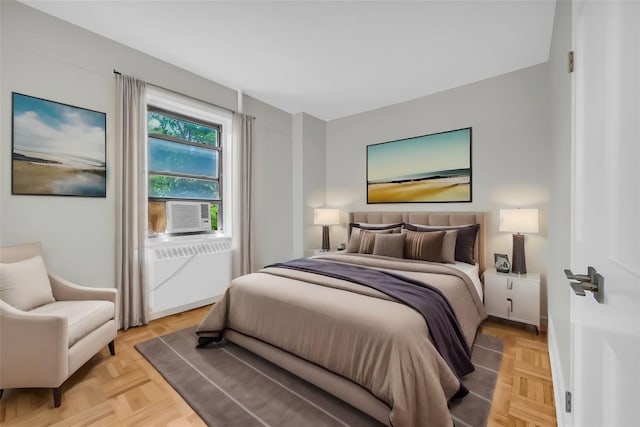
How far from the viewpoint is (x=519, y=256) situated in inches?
110

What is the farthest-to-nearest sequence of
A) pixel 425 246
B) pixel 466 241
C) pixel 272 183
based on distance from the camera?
1. pixel 272 183
2. pixel 466 241
3. pixel 425 246

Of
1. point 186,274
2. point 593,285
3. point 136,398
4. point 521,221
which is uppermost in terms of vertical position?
point 521,221

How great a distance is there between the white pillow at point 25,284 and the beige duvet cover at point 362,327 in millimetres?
1122

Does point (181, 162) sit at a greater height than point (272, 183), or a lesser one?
greater

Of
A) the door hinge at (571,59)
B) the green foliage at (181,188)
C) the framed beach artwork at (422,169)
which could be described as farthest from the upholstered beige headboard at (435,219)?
the door hinge at (571,59)

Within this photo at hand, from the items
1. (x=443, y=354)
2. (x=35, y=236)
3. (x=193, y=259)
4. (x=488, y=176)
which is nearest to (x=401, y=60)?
(x=488, y=176)

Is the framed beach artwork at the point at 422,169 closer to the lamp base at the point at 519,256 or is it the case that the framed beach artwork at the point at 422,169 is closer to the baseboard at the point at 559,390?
the lamp base at the point at 519,256

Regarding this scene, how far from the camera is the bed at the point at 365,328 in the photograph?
1.41 metres

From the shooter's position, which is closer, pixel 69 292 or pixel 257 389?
pixel 257 389

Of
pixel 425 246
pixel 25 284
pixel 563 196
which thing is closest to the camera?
pixel 563 196

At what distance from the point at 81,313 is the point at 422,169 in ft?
12.3

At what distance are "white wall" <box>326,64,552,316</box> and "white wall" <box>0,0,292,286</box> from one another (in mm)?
3109

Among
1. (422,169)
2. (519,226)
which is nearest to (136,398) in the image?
(519,226)

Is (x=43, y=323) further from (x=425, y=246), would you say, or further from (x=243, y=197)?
A: (x=425, y=246)
